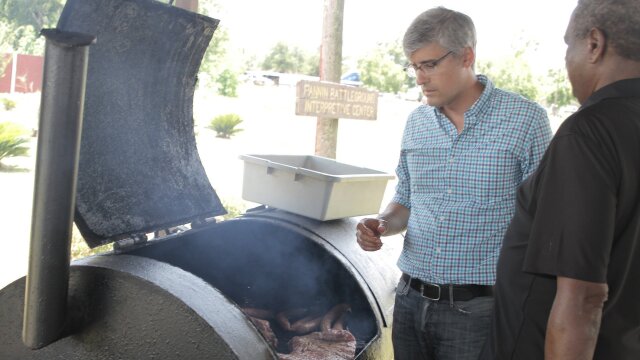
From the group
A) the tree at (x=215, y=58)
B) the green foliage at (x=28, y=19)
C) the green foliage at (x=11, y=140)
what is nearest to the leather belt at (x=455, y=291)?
the green foliage at (x=11, y=140)

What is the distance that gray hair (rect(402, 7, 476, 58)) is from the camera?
2053 millimetres

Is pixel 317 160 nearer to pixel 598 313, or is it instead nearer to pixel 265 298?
pixel 265 298

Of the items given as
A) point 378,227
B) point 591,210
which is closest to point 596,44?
point 591,210

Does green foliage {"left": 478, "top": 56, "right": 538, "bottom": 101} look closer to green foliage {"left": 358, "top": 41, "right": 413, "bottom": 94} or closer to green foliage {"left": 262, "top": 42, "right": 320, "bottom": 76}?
green foliage {"left": 358, "top": 41, "right": 413, "bottom": 94}

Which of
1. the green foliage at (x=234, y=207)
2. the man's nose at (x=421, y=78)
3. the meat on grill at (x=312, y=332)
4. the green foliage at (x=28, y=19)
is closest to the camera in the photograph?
the man's nose at (x=421, y=78)

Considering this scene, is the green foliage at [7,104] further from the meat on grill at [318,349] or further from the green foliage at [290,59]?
the green foliage at [290,59]

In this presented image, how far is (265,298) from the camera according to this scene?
301 cm

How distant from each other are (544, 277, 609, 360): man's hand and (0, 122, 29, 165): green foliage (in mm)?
8963

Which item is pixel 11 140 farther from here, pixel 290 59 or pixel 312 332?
pixel 290 59

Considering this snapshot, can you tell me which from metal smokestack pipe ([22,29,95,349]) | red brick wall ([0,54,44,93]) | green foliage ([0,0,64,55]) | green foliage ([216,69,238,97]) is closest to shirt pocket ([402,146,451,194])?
metal smokestack pipe ([22,29,95,349])

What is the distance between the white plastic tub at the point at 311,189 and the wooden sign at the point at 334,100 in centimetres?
164

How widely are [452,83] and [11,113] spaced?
16.8m

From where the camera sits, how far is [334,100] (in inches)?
193

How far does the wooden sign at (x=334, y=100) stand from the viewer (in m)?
4.68
